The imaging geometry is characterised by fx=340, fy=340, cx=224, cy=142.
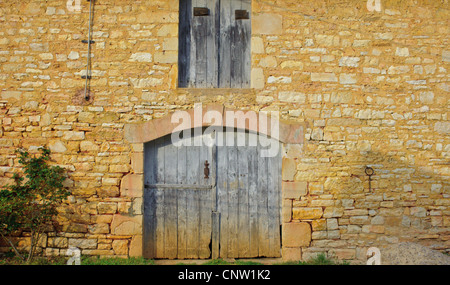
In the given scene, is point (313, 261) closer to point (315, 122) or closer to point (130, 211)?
point (315, 122)

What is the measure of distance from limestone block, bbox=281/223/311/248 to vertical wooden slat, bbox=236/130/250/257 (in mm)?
573

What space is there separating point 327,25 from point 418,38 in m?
1.31

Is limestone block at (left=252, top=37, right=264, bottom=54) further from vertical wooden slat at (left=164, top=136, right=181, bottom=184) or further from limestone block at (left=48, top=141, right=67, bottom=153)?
limestone block at (left=48, top=141, right=67, bottom=153)

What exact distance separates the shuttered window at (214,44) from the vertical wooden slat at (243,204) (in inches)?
35.2

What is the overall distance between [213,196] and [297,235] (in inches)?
50.4

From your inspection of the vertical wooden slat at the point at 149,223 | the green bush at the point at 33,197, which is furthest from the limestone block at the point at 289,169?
the green bush at the point at 33,197

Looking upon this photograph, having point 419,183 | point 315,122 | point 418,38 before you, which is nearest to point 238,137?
point 315,122

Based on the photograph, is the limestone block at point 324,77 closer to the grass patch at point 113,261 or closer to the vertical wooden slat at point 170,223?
the vertical wooden slat at point 170,223

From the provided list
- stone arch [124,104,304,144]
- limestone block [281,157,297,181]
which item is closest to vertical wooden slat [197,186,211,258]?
stone arch [124,104,304,144]

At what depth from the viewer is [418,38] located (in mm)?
4828

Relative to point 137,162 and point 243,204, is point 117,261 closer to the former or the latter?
point 137,162

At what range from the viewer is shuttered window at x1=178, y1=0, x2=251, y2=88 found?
4.93 meters

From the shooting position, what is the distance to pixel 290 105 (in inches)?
187

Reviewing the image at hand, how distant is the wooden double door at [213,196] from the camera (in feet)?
15.9
